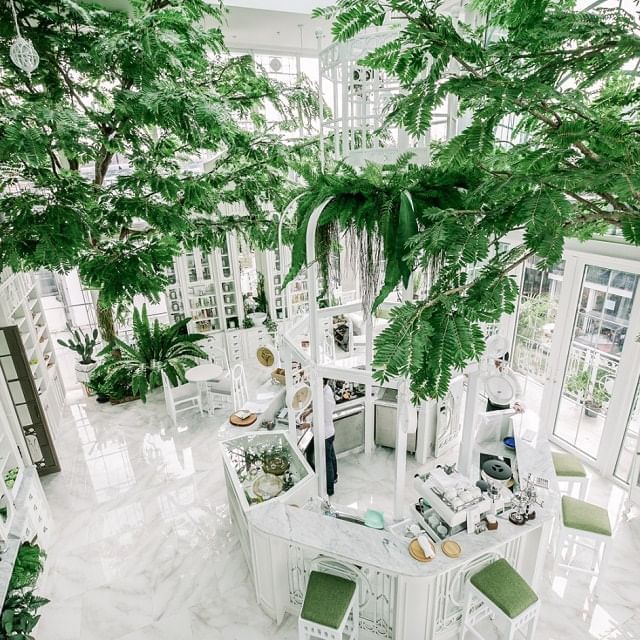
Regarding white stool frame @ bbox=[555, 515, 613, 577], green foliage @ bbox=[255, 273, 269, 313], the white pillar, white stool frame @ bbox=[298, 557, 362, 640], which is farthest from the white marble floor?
green foliage @ bbox=[255, 273, 269, 313]

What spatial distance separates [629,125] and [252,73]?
4113mm

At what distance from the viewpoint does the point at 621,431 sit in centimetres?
473

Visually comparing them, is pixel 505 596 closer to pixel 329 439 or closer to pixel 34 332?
pixel 329 439

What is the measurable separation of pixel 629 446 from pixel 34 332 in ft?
24.8

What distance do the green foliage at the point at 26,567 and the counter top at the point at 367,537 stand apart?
180cm

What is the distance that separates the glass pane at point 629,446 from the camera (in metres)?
4.59

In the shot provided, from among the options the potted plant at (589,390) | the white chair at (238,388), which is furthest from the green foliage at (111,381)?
the potted plant at (589,390)

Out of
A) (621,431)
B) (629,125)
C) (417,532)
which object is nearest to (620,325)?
(621,431)

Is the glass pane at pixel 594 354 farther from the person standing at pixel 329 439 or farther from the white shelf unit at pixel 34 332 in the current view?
the white shelf unit at pixel 34 332

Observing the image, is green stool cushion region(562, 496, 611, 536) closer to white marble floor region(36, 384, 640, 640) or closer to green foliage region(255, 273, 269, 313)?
white marble floor region(36, 384, 640, 640)

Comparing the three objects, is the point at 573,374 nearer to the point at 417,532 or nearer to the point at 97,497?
the point at 417,532

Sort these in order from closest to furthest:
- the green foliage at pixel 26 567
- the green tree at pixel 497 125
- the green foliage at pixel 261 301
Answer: the green tree at pixel 497 125, the green foliage at pixel 26 567, the green foliage at pixel 261 301

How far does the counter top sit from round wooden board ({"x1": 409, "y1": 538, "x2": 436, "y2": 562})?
26mm

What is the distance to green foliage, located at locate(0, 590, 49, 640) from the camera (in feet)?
9.43
